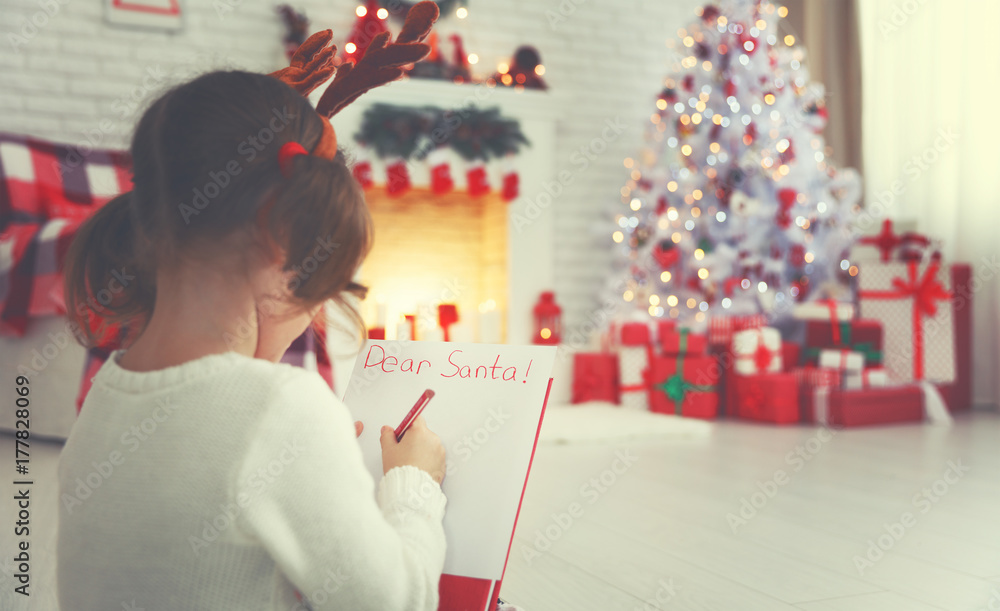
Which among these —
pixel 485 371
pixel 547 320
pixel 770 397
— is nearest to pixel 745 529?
pixel 485 371

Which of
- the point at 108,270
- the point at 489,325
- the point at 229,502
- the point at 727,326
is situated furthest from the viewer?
the point at 489,325

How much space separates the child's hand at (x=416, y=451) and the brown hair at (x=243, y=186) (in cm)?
19

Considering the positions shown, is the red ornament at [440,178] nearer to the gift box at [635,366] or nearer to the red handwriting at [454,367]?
the gift box at [635,366]

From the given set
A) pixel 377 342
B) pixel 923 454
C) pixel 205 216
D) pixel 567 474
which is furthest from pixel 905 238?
pixel 205 216

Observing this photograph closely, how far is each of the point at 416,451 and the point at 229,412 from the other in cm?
22

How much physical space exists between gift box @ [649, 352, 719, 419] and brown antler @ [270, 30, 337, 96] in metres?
2.58

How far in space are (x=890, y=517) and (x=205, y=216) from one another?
57.8 inches

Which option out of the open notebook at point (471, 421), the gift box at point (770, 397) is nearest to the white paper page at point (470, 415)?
the open notebook at point (471, 421)

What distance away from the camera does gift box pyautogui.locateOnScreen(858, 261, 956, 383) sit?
10.2 feet

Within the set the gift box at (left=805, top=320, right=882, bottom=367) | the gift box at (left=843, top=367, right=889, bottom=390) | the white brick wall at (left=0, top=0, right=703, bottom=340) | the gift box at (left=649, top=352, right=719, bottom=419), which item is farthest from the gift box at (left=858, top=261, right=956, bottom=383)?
A: the white brick wall at (left=0, top=0, right=703, bottom=340)

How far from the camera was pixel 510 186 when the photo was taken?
3771 millimetres

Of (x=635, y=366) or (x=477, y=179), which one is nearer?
(x=635, y=366)

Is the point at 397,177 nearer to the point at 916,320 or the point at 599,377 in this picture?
the point at 599,377

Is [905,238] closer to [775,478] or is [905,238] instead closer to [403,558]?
[775,478]
